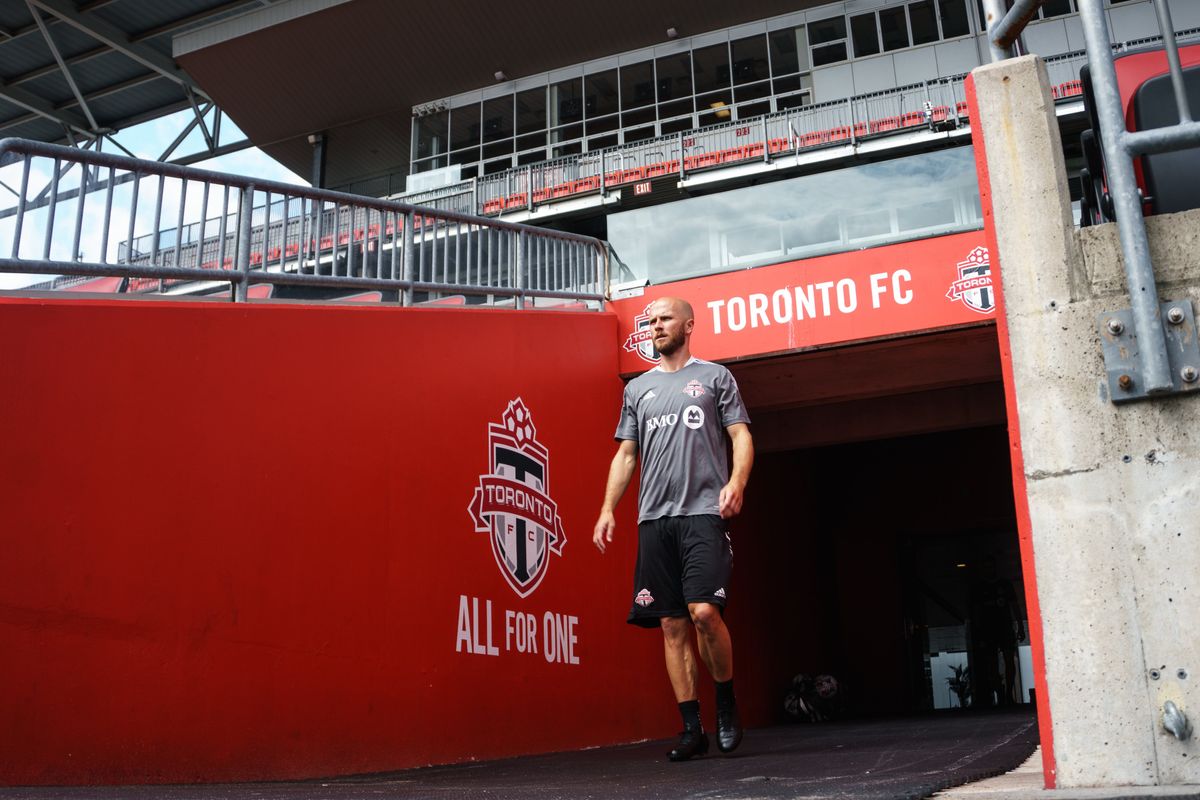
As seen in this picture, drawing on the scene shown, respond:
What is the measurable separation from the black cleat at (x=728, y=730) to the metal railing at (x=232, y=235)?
2985 mm

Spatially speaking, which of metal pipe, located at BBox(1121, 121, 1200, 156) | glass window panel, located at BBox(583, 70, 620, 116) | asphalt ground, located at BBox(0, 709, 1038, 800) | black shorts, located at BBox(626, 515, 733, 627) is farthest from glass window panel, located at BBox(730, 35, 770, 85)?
metal pipe, located at BBox(1121, 121, 1200, 156)

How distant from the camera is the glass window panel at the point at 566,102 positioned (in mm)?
20906

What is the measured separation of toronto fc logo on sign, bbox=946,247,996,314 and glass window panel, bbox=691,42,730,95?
44.5 feet

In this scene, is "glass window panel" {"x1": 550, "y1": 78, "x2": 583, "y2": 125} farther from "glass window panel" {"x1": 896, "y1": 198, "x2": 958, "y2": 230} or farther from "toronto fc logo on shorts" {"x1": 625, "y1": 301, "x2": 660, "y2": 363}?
"toronto fc logo on shorts" {"x1": 625, "y1": 301, "x2": 660, "y2": 363}

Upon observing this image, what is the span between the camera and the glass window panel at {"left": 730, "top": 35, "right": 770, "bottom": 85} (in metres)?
19.5

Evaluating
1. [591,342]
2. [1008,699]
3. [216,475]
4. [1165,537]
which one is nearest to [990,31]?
[1165,537]

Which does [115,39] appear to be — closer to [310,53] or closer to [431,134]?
[310,53]

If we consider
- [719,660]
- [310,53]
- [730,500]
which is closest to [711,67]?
[310,53]

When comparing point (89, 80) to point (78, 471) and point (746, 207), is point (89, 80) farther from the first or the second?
point (78, 471)

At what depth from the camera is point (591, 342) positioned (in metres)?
7.34

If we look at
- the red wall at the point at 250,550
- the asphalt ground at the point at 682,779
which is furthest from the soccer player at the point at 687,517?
the red wall at the point at 250,550

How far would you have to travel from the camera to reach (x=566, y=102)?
21047 mm

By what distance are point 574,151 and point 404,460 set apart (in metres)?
16.6

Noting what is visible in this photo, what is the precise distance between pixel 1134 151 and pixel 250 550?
3.43 metres
